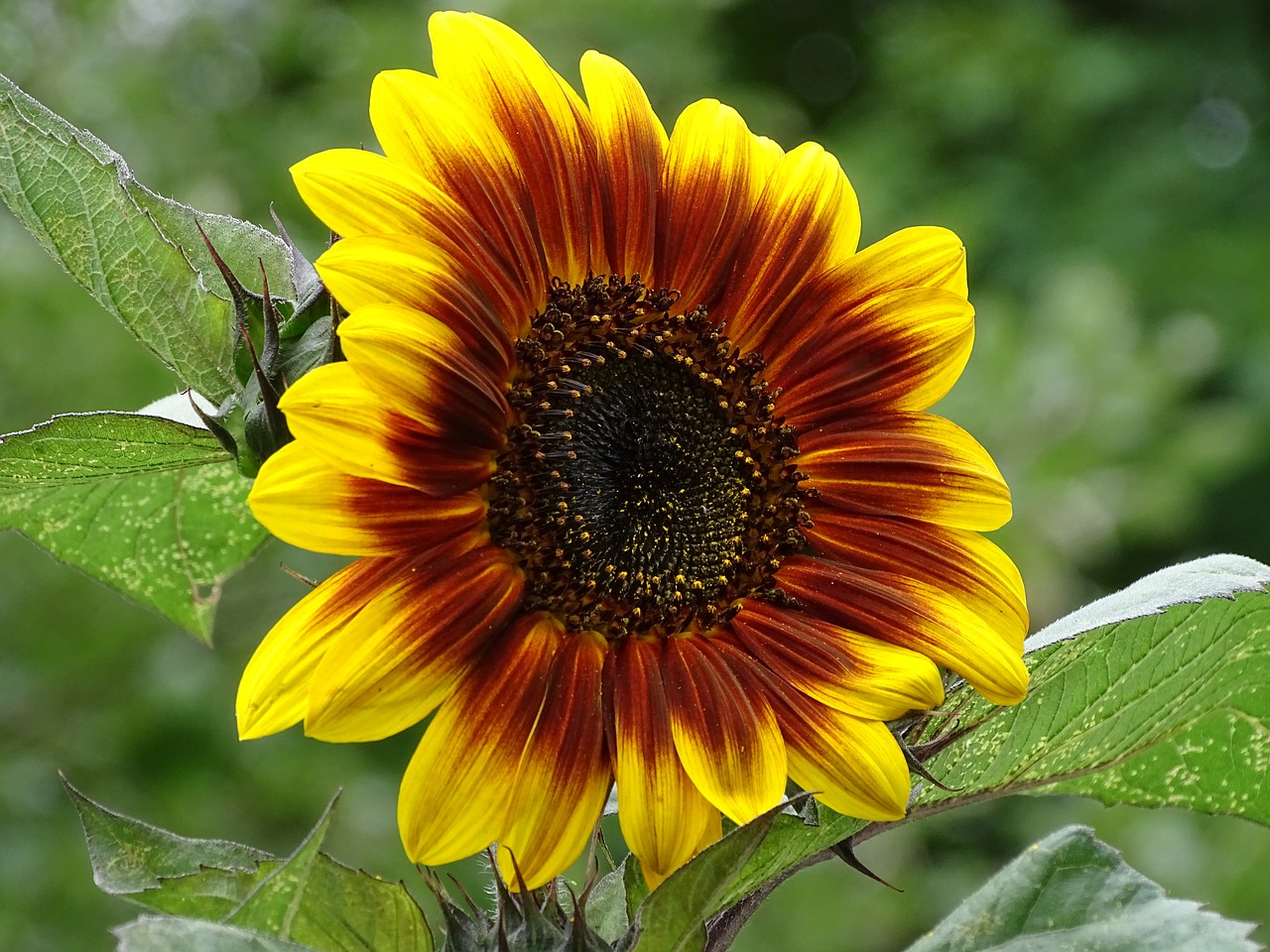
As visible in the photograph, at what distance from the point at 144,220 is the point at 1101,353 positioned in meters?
2.81

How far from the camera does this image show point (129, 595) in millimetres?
1022

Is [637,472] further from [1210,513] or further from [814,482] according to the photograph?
[1210,513]

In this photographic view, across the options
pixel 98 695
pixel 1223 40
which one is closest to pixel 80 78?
pixel 98 695

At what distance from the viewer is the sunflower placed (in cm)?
71

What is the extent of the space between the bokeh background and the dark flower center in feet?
1.26

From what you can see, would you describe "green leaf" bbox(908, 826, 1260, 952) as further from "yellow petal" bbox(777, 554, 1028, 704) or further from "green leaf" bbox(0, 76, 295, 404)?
"green leaf" bbox(0, 76, 295, 404)

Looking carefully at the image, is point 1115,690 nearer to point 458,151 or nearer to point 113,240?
point 458,151

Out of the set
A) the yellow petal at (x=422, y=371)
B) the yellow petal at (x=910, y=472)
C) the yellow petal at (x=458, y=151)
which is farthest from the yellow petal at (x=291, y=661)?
the yellow petal at (x=910, y=472)

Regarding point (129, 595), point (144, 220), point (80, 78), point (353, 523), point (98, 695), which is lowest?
point (98, 695)

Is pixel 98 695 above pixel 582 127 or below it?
below

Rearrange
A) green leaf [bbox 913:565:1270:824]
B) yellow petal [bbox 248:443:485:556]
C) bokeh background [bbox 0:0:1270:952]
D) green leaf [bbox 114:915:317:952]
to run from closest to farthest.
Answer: green leaf [bbox 114:915:317:952]
yellow petal [bbox 248:443:485:556]
green leaf [bbox 913:565:1270:824]
bokeh background [bbox 0:0:1270:952]

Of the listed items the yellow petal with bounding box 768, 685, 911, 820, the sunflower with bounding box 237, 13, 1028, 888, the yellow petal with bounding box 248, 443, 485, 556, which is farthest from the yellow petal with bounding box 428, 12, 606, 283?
the yellow petal with bounding box 768, 685, 911, 820

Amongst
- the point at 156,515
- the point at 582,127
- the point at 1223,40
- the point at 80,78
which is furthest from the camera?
the point at 1223,40

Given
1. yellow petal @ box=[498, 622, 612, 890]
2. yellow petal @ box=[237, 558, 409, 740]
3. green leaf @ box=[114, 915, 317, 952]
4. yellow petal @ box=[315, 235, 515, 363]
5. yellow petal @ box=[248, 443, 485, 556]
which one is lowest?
green leaf @ box=[114, 915, 317, 952]
